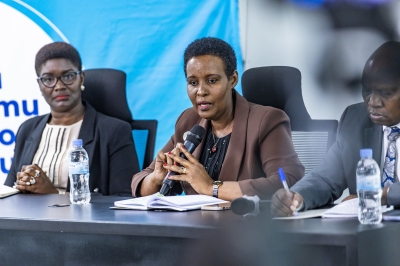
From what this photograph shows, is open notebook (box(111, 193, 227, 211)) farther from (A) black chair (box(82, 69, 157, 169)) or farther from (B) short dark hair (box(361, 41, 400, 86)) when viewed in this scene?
(B) short dark hair (box(361, 41, 400, 86))

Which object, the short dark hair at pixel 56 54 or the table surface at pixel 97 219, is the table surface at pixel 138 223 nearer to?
the table surface at pixel 97 219

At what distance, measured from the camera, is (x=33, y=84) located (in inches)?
115

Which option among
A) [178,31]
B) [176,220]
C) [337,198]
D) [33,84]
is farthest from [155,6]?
[176,220]

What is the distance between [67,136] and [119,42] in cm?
61

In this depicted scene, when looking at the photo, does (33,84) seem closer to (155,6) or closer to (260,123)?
(155,6)

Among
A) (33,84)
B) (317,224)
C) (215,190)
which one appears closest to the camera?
(317,224)

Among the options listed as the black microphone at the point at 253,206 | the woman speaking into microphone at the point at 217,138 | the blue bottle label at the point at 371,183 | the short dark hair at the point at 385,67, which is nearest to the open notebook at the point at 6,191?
the woman speaking into microphone at the point at 217,138

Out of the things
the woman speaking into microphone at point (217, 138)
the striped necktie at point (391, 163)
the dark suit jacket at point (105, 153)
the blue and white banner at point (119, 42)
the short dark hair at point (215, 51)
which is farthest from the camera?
the blue and white banner at point (119, 42)

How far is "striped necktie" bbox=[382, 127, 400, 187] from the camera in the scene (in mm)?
1271

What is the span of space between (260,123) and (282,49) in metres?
1.63

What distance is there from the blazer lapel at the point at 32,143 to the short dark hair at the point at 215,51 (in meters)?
0.90

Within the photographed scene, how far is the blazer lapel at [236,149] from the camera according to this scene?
1.75 meters

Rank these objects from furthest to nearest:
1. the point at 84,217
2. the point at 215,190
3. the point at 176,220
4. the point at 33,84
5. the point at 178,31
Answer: the point at 33,84 < the point at 178,31 < the point at 215,190 < the point at 84,217 < the point at 176,220

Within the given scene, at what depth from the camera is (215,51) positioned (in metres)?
1.88
